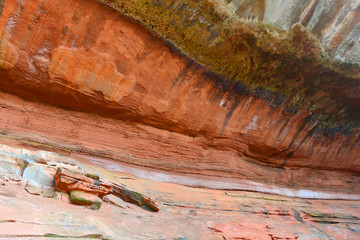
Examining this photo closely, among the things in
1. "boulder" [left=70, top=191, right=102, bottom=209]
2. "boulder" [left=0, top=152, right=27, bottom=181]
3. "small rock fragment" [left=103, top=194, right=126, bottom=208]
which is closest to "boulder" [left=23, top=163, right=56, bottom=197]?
"boulder" [left=0, top=152, right=27, bottom=181]

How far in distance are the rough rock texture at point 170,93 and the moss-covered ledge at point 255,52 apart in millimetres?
33

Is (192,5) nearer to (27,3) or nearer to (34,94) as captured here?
(27,3)

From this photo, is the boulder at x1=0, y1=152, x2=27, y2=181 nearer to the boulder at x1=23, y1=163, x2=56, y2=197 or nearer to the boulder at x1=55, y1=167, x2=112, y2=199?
the boulder at x1=23, y1=163, x2=56, y2=197

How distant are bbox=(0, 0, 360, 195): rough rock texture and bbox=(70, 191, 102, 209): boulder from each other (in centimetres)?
170

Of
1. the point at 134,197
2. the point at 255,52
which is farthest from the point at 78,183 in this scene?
the point at 255,52

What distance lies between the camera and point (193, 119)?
7211 millimetres

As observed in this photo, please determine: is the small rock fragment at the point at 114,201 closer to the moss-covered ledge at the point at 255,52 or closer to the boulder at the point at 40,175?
the boulder at the point at 40,175

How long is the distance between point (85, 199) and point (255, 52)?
4884mm

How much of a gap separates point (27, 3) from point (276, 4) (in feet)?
16.4

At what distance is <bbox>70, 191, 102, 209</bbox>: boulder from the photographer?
4.21 metres

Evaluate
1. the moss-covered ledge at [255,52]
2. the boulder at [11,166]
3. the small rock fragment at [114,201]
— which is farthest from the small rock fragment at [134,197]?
the moss-covered ledge at [255,52]

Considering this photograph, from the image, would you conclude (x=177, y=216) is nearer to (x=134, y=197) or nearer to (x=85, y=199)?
(x=134, y=197)

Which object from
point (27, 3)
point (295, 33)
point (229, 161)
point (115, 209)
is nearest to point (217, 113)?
point (229, 161)

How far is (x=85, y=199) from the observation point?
4.28 metres
